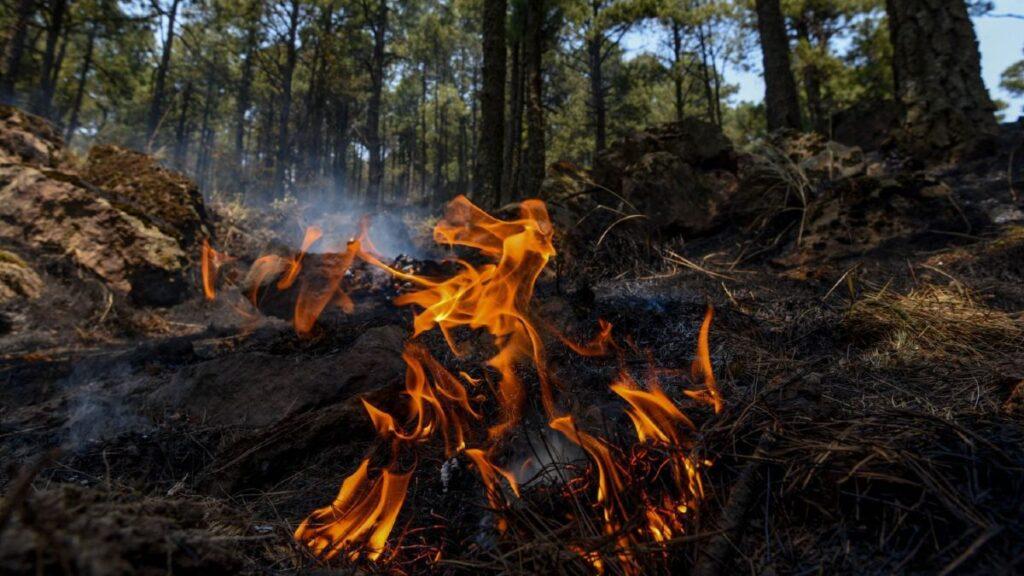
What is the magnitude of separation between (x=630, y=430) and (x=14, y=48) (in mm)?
17809

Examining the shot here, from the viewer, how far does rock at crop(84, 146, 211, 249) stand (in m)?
7.68

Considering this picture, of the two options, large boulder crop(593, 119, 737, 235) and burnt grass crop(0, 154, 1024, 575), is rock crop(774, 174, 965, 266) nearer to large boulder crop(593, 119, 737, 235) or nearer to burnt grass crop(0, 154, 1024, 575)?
burnt grass crop(0, 154, 1024, 575)

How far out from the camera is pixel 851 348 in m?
2.71

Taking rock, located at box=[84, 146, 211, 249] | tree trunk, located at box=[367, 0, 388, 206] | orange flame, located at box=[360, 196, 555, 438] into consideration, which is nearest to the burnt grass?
Result: orange flame, located at box=[360, 196, 555, 438]

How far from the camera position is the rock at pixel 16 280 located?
18.0ft

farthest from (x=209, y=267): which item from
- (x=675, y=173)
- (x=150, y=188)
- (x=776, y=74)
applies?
(x=776, y=74)

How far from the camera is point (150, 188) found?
793cm

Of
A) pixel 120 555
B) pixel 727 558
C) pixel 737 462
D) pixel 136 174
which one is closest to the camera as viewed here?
pixel 120 555

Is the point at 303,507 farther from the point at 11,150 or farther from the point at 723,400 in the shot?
the point at 11,150

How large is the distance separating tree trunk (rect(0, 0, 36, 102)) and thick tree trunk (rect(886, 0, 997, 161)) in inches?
663

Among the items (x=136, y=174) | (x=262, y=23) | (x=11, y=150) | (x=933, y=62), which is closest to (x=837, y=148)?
(x=933, y=62)

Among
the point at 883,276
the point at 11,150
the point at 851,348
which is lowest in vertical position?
the point at 851,348

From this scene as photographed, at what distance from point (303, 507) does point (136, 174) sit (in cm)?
858

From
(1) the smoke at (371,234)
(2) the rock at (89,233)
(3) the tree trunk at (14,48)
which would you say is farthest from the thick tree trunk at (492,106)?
(3) the tree trunk at (14,48)
